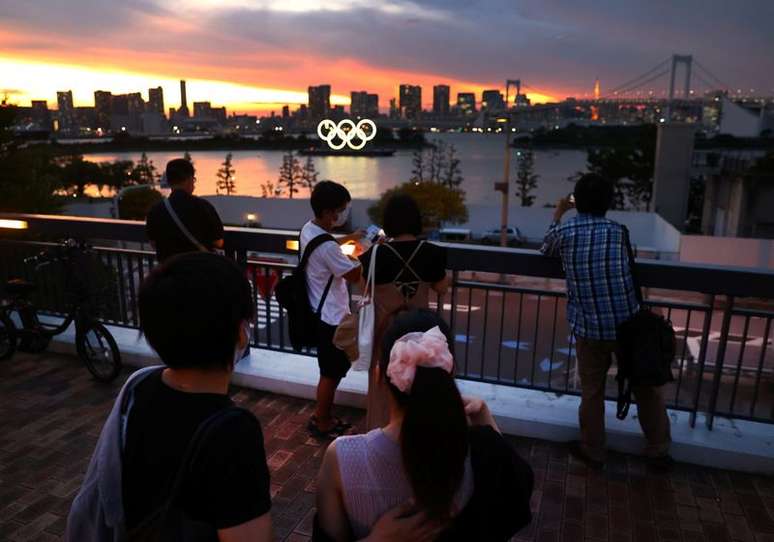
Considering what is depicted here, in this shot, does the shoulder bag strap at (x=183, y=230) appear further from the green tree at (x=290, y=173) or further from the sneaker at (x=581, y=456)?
the green tree at (x=290, y=173)

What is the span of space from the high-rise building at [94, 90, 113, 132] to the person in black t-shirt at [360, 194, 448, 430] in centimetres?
6066

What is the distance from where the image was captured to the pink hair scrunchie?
53.6 inches

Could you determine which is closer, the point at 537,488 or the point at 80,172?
the point at 537,488

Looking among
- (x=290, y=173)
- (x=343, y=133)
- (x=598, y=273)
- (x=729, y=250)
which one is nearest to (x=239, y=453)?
(x=598, y=273)

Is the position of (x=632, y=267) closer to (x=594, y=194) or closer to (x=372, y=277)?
(x=594, y=194)

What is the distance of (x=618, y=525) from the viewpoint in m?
2.93

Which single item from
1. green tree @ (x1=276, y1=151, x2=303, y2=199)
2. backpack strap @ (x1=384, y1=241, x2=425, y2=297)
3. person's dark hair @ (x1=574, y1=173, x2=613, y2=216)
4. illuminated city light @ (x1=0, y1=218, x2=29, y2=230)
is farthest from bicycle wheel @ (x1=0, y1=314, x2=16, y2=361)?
green tree @ (x1=276, y1=151, x2=303, y2=199)

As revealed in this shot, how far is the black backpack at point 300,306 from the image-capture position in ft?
11.8

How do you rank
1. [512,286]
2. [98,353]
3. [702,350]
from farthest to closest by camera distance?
[98,353], [512,286], [702,350]

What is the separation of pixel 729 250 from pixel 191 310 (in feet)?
91.0

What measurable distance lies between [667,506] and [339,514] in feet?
7.90

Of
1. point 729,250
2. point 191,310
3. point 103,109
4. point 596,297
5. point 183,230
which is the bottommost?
point 729,250

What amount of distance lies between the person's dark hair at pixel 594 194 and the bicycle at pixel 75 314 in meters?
3.73

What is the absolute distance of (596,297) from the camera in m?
3.20
